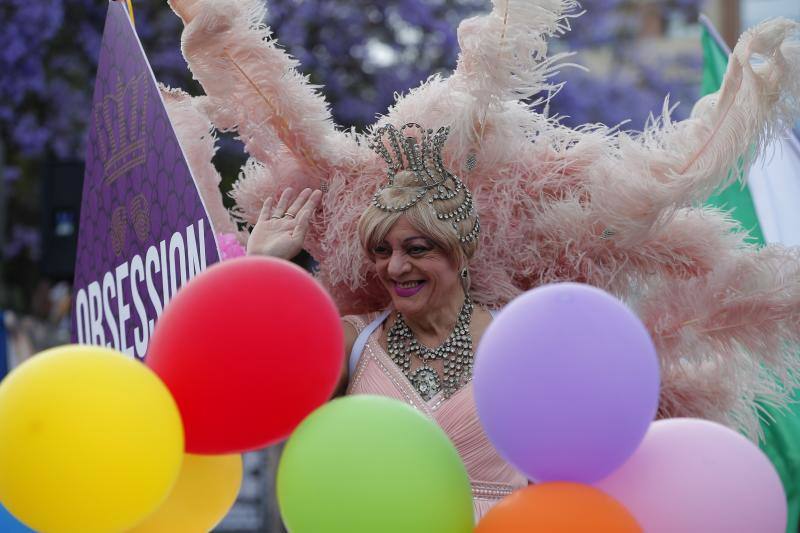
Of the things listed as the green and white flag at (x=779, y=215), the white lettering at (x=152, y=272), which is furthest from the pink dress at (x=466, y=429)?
the green and white flag at (x=779, y=215)

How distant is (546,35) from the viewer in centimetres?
295

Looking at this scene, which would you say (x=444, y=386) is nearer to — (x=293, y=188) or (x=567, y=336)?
(x=293, y=188)

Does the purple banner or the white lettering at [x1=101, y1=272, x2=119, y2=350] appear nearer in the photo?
the purple banner

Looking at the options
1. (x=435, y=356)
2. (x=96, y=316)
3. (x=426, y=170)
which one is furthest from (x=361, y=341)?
(x=96, y=316)

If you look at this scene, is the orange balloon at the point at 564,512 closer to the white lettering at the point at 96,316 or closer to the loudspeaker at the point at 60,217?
the white lettering at the point at 96,316

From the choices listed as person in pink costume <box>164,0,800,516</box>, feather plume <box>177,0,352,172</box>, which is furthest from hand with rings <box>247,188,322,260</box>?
feather plume <box>177,0,352,172</box>

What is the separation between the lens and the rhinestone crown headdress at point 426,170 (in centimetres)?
299

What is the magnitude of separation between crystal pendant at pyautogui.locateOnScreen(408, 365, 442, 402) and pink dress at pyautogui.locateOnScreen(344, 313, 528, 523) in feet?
0.07

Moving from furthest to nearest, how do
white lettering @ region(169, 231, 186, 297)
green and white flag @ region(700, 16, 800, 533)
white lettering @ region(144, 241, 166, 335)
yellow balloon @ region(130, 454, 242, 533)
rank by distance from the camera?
green and white flag @ region(700, 16, 800, 533) → white lettering @ region(144, 241, 166, 335) → white lettering @ region(169, 231, 186, 297) → yellow balloon @ region(130, 454, 242, 533)

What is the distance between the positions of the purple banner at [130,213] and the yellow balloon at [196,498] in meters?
0.59

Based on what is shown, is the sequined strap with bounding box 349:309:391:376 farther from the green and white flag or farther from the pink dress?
the green and white flag

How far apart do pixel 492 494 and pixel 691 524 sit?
1.00m

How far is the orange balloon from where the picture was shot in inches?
75.8

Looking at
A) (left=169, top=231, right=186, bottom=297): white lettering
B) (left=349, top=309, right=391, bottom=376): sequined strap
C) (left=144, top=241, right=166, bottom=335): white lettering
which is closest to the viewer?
(left=169, top=231, right=186, bottom=297): white lettering
